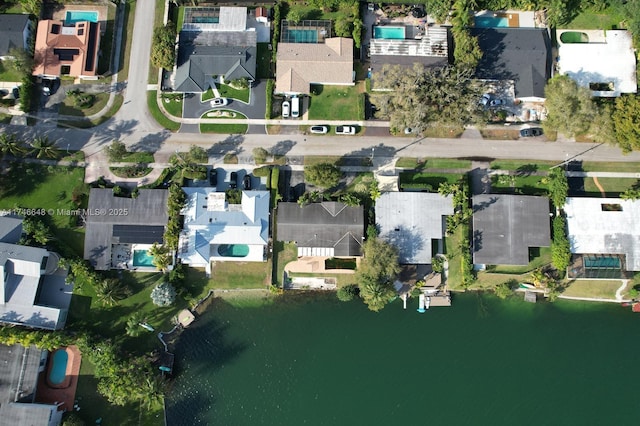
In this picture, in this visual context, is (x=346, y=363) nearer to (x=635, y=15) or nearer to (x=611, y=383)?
(x=611, y=383)

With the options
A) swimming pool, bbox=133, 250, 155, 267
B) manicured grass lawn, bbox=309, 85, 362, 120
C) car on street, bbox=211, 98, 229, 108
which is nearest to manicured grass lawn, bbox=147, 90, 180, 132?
car on street, bbox=211, 98, 229, 108

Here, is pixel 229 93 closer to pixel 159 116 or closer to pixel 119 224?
pixel 159 116

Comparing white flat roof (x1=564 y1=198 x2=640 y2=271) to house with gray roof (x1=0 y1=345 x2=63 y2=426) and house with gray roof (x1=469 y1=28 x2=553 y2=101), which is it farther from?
house with gray roof (x1=0 y1=345 x2=63 y2=426)

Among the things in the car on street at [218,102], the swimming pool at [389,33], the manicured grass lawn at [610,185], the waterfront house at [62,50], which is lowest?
the manicured grass lawn at [610,185]

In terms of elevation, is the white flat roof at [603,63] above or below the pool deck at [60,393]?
above

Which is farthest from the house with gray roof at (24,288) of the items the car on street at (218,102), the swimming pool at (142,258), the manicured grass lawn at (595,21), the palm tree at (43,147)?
the manicured grass lawn at (595,21)

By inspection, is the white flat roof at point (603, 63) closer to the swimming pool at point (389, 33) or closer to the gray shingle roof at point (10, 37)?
the swimming pool at point (389, 33)
